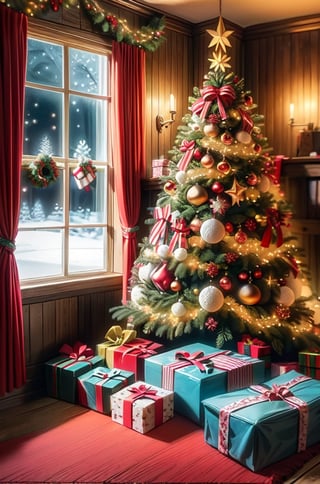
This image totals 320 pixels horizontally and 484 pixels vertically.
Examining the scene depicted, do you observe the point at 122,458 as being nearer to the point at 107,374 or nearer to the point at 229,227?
the point at 107,374

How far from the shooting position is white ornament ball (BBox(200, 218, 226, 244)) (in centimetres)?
335

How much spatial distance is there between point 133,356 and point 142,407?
555 mm

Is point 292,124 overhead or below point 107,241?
overhead

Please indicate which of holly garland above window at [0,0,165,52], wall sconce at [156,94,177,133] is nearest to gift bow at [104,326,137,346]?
wall sconce at [156,94,177,133]

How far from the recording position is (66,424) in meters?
3.06

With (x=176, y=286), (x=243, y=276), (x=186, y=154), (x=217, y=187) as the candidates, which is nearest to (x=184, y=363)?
(x=176, y=286)

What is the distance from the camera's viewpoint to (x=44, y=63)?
144 inches

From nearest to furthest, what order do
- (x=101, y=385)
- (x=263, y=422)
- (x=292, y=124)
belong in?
(x=263, y=422) < (x=101, y=385) < (x=292, y=124)

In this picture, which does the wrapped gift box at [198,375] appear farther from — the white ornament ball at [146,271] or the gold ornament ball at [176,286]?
the white ornament ball at [146,271]

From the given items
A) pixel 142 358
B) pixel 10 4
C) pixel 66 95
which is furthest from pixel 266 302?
pixel 10 4

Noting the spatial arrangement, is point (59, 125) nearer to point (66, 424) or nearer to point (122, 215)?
point (122, 215)

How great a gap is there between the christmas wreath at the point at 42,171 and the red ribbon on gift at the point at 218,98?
105 centimetres

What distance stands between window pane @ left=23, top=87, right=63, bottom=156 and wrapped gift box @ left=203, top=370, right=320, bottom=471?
201 centimetres

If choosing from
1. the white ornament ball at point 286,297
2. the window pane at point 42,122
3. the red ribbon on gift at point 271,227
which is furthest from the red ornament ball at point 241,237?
the window pane at point 42,122
